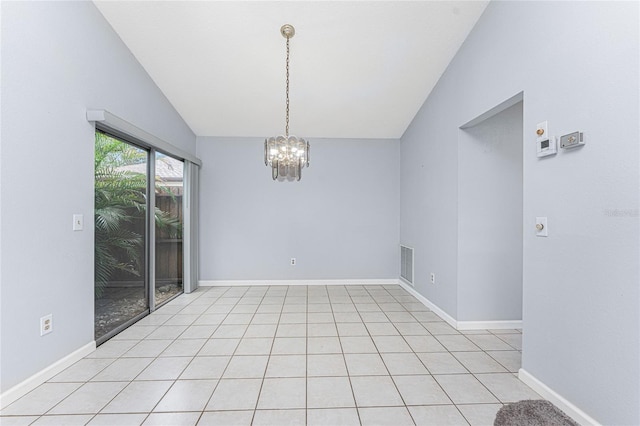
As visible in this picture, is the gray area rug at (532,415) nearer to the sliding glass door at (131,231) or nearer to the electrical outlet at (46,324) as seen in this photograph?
the electrical outlet at (46,324)

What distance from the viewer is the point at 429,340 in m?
2.72

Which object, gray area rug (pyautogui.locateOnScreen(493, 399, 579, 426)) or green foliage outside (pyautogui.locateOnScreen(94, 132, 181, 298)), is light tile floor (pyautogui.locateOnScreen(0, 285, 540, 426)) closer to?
gray area rug (pyautogui.locateOnScreen(493, 399, 579, 426))

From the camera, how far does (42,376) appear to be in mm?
1999

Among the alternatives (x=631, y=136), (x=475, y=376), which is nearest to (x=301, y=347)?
(x=475, y=376)

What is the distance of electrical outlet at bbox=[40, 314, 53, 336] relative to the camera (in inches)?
78.9

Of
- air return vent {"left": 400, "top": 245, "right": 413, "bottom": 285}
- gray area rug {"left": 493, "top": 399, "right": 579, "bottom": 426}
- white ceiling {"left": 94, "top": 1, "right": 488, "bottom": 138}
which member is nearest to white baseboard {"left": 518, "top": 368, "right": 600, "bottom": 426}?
gray area rug {"left": 493, "top": 399, "right": 579, "bottom": 426}

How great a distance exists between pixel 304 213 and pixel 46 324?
3.34 metres

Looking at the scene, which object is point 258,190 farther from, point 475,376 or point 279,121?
point 475,376

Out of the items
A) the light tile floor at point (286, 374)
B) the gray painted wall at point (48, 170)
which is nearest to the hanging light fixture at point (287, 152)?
the gray painted wall at point (48, 170)

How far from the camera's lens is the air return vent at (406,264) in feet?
14.2

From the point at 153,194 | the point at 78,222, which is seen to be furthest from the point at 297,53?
the point at 78,222

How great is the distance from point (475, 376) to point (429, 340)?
61cm

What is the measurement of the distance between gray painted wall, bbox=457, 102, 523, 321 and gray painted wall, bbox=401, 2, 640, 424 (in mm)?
577

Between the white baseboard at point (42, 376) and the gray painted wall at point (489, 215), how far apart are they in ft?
11.2
